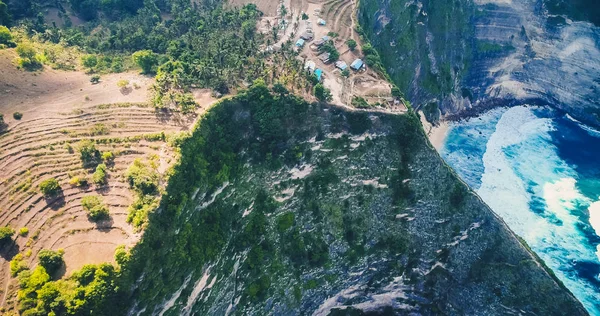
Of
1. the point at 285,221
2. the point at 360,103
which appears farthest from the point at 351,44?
the point at 285,221

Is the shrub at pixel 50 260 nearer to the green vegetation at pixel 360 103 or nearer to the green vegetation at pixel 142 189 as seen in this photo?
the green vegetation at pixel 142 189

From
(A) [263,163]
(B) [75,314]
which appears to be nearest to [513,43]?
(A) [263,163]

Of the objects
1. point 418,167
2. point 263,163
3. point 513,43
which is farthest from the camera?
point 513,43

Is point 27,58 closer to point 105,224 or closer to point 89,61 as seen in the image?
point 89,61

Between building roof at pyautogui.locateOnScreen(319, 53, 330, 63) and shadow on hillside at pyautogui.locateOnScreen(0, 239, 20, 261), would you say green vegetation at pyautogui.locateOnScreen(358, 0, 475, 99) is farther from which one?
shadow on hillside at pyautogui.locateOnScreen(0, 239, 20, 261)

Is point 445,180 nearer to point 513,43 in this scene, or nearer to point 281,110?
point 281,110

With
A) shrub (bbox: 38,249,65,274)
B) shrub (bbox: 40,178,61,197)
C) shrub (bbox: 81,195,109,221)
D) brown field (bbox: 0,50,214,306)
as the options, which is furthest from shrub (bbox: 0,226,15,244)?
shrub (bbox: 81,195,109,221)

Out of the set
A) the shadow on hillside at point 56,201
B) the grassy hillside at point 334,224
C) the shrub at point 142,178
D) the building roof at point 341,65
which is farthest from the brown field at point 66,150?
the building roof at point 341,65
